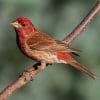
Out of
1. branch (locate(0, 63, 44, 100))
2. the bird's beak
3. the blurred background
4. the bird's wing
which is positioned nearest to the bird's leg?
the bird's wing

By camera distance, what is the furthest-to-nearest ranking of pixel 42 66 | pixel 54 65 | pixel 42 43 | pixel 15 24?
pixel 54 65
pixel 42 43
pixel 15 24
pixel 42 66

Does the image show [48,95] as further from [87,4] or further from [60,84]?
[87,4]

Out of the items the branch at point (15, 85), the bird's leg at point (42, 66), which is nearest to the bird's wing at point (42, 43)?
the bird's leg at point (42, 66)

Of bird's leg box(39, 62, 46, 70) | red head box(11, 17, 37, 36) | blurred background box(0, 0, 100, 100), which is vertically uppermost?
red head box(11, 17, 37, 36)

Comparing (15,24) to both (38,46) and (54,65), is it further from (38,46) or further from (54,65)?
(54,65)

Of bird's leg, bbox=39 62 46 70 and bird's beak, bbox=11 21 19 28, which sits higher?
bird's beak, bbox=11 21 19 28

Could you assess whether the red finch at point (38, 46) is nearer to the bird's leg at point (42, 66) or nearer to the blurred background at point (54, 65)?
the bird's leg at point (42, 66)

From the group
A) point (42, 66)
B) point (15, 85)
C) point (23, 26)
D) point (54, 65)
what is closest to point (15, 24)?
point (23, 26)

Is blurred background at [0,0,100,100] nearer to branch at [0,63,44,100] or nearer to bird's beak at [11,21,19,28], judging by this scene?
bird's beak at [11,21,19,28]
